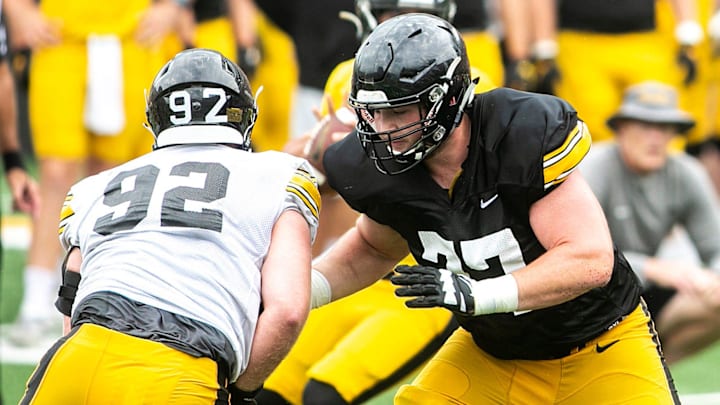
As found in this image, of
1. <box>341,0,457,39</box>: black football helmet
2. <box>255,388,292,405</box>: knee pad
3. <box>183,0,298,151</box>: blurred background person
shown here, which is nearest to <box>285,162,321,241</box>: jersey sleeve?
<box>255,388,292,405</box>: knee pad

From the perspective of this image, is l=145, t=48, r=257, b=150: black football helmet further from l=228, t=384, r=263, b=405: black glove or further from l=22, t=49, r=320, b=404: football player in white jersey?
l=228, t=384, r=263, b=405: black glove

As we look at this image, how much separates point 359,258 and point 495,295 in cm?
69

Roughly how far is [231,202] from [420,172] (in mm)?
543

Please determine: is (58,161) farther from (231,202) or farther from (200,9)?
(231,202)

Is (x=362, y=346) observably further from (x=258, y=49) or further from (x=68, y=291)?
(x=258, y=49)

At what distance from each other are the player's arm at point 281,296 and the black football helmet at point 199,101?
0.30 metres

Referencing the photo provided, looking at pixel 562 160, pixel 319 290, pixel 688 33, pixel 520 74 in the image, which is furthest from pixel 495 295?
pixel 688 33

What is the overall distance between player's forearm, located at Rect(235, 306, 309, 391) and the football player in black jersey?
0.27 m

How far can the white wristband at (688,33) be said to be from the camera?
7.48 m

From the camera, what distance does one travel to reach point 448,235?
11.6ft

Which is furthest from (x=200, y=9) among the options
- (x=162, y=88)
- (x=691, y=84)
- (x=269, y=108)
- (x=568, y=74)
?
(x=162, y=88)

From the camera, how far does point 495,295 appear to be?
129 inches

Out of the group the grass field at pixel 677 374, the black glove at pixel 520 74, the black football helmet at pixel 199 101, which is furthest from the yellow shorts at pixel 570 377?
the black glove at pixel 520 74

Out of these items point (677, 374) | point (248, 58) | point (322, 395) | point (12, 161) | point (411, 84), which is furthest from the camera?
point (248, 58)
